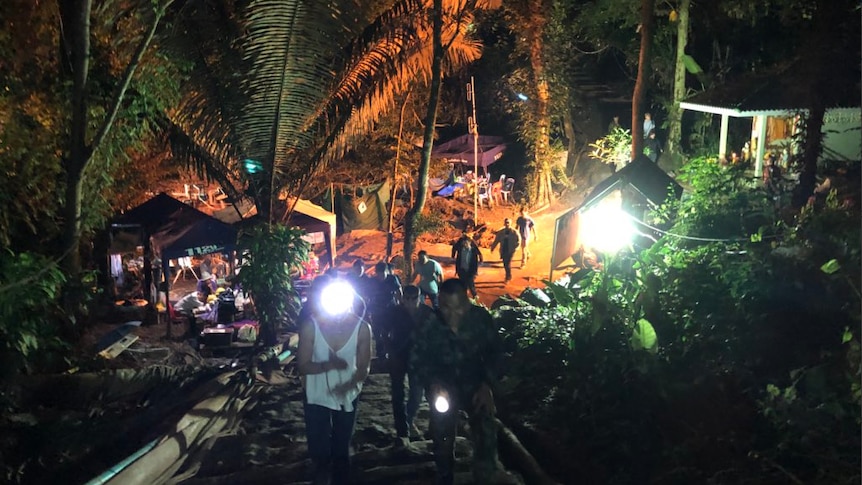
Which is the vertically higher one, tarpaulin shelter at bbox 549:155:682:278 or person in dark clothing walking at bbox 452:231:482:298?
tarpaulin shelter at bbox 549:155:682:278

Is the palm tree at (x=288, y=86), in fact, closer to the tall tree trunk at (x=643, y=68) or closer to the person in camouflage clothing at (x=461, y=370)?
the person in camouflage clothing at (x=461, y=370)

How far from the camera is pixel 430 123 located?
13.1 m

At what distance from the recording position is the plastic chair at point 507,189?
2678cm

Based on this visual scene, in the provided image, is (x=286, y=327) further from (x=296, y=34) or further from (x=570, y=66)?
(x=570, y=66)

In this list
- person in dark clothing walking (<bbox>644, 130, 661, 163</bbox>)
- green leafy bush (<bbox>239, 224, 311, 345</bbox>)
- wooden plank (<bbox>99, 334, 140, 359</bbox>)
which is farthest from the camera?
person in dark clothing walking (<bbox>644, 130, 661, 163</bbox>)

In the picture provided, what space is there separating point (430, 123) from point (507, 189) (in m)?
14.5

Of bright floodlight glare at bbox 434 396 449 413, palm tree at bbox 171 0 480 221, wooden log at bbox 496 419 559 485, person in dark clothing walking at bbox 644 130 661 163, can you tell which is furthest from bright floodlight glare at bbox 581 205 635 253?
person in dark clothing walking at bbox 644 130 661 163

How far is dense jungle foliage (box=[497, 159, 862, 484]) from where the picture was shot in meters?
4.94

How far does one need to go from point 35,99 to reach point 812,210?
29.9ft

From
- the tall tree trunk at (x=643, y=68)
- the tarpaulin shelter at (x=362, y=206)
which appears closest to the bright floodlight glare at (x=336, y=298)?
the tall tree trunk at (x=643, y=68)

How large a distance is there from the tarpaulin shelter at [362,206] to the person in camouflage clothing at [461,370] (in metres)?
19.9

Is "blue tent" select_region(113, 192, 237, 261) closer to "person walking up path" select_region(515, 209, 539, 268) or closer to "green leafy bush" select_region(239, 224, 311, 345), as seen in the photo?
"green leafy bush" select_region(239, 224, 311, 345)

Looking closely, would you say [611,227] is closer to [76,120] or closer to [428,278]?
[428,278]

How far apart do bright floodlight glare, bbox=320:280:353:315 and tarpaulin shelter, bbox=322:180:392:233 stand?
1976cm
